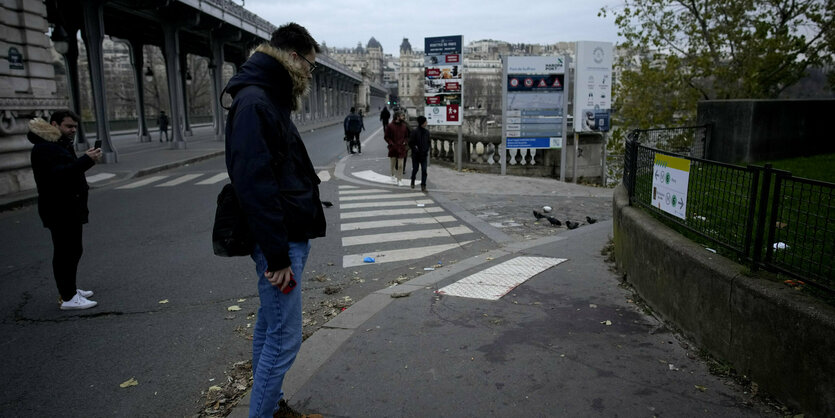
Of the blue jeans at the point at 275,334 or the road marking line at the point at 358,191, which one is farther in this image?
the road marking line at the point at 358,191

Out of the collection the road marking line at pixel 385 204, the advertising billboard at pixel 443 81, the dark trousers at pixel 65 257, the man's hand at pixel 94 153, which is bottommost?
the road marking line at pixel 385 204

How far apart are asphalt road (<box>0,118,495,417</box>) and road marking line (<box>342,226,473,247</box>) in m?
0.28

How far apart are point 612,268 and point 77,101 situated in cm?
2726

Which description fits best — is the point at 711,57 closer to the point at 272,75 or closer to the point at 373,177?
the point at 373,177

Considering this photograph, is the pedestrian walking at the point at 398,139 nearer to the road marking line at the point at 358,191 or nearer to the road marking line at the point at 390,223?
the road marking line at the point at 358,191

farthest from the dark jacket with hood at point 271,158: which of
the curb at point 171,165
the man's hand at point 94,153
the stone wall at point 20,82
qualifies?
the curb at point 171,165

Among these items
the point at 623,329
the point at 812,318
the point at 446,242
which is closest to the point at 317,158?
the point at 446,242

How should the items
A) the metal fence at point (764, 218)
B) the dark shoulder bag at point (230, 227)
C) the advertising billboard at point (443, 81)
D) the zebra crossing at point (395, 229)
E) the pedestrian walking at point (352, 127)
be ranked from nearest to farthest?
the dark shoulder bag at point (230, 227) → the metal fence at point (764, 218) → the zebra crossing at point (395, 229) → the advertising billboard at point (443, 81) → the pedestrian walking at point (352, 127)

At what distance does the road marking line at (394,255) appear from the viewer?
7.30 meters

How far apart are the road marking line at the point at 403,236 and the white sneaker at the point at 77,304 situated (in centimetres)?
348

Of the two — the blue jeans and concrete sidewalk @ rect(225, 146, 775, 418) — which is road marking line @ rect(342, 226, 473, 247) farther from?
the blue jeans

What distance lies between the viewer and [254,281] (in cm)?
628

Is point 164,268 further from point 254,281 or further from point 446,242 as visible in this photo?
point 446,242

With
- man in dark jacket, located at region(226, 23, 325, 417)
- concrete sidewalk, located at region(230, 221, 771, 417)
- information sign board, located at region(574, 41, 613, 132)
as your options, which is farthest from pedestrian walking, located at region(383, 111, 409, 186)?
man in dark jacket, located at region(226, 23, 325, 417)
